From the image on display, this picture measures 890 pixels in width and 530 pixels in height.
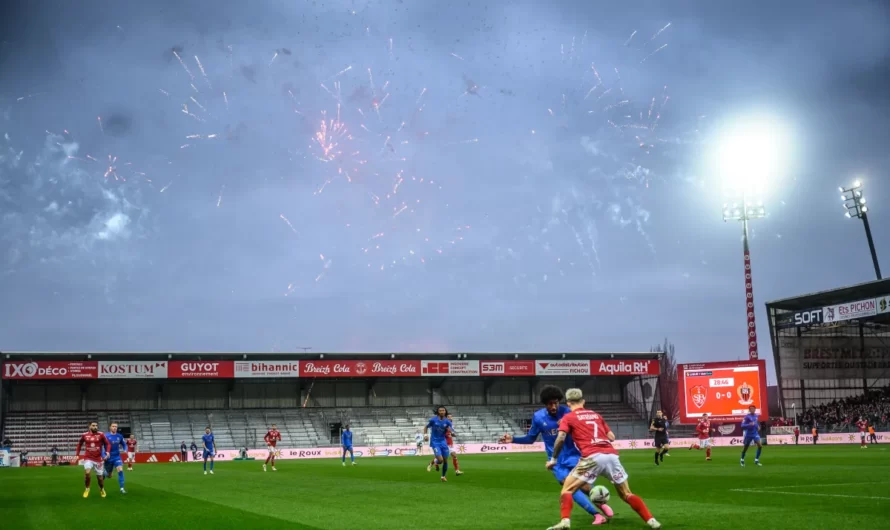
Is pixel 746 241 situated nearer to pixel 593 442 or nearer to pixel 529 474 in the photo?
pixel 529 474

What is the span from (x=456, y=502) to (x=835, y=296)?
59.3 metres

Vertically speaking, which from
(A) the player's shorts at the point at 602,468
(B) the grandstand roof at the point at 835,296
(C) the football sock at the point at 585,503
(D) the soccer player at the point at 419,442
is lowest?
(D) the soccer player at the point at 419,442

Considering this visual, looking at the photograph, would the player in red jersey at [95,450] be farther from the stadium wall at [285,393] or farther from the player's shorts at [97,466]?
the stadium wall at [285,393]

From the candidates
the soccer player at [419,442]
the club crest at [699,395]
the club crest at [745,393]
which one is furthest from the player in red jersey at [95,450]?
the club crest at [699,395]

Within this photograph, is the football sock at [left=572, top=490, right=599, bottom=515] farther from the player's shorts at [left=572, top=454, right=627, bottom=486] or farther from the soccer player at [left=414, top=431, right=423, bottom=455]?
the soccer player at [left=414, top=431, right=423, bottom=455]

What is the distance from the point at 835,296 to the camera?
2763 inches

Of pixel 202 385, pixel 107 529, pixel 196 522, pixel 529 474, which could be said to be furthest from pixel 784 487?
pixel 202 385

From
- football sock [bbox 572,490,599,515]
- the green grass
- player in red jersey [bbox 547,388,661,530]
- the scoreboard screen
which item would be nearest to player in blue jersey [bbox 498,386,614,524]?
football sock [bbox 572,490,599,515]

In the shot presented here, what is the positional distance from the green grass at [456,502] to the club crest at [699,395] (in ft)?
113

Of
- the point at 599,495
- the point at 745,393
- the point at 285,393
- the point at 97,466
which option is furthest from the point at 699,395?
the point at 599,495

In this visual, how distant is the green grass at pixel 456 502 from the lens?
50.4ft

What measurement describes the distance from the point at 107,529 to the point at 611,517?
8.96 meters

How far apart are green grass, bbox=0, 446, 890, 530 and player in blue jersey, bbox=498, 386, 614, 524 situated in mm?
494

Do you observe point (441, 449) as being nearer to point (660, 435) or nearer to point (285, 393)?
point (660, 435)
